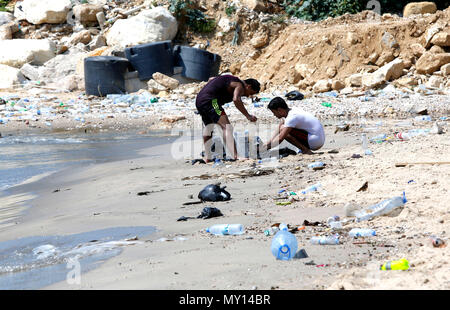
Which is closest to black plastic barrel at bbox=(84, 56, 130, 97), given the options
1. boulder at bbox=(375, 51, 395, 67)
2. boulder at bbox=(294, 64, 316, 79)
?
boulder at bbox=(294, 64, 316, 79)

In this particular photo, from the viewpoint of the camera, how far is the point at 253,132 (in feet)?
32.0

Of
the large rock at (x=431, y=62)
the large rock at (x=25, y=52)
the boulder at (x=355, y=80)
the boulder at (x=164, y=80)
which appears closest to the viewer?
the large rock at (x=431, y=62)

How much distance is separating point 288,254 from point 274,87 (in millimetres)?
11562

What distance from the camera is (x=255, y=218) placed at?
4172 mm

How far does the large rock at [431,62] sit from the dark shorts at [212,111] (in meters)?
7.22

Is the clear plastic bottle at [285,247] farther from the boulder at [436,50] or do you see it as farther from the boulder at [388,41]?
the boulder at [388,41]

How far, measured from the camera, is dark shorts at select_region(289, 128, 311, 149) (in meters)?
7.04

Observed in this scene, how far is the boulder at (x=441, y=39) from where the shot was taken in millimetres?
13328

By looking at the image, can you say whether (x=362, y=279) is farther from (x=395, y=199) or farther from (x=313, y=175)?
(x=313, y=175)

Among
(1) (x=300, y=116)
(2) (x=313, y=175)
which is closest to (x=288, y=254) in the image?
(2) (x=313, y=175)

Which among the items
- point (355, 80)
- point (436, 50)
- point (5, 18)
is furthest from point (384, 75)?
point (5, 18)

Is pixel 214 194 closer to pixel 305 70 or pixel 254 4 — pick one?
pixel 305 70

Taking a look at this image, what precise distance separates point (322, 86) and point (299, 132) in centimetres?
649

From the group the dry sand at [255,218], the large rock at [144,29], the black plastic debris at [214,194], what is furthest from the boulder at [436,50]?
the black plastic debris at [214,194]
